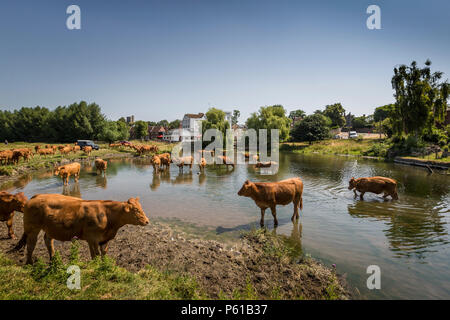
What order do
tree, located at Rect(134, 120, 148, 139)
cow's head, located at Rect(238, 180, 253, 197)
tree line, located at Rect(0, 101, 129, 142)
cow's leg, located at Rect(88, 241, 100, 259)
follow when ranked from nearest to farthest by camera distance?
1. cow's leg, located at Rect(88, 241, 100, 259)
2. cow's head, located at Rect(238, 180, 253, 197)
3. tree line, located at Rect(0, 101, 129, 142)
4. tree, located at Rect(134, 120, 148, 139)

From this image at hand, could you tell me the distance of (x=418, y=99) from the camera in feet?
122

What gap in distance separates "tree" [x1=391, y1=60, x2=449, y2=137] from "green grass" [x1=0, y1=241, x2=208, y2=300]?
47283 mm

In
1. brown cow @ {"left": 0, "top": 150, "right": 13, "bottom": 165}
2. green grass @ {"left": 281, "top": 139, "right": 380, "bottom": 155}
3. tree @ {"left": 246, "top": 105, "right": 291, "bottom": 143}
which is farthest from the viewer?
tree @ {"left": 246, "top": 105, "right": 291, "bottom": 143}

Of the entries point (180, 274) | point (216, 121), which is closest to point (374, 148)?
point (216, 121)

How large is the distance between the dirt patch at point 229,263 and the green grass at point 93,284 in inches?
28.4

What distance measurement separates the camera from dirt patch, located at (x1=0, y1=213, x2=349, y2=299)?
5535 mm

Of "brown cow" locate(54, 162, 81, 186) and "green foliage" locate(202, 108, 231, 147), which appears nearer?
"brown cow" locate(54, 162, 81, 186)

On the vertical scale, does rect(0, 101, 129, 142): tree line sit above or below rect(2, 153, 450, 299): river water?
above

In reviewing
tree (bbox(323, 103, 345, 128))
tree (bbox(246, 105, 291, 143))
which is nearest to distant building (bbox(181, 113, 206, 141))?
tree (bbox(246, 105, 291, 143))

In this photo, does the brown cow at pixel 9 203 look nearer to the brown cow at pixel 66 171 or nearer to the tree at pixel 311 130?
the brown cow at pixel 66 171

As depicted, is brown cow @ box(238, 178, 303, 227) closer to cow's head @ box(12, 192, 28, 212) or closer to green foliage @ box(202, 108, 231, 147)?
cow's head @ box(12, 192, 28, 212)

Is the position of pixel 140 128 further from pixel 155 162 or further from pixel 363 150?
pixel 363 150

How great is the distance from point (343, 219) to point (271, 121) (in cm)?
4629

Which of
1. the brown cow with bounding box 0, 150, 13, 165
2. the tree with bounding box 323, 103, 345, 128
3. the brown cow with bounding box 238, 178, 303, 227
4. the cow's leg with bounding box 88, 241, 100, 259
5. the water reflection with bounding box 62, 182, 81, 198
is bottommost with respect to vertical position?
Result: the water reflection with bounding box 62, 182, 81, 198
